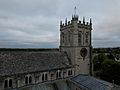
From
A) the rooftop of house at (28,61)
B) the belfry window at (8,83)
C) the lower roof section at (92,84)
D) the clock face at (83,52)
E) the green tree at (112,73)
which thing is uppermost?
the clock face at (83,52)

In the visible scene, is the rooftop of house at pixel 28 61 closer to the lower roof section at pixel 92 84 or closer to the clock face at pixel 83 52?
the clock face at pixel 83 52

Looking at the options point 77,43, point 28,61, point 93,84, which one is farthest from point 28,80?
point 77,43

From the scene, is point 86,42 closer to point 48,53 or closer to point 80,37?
point 80,37

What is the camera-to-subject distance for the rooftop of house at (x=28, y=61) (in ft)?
93.5

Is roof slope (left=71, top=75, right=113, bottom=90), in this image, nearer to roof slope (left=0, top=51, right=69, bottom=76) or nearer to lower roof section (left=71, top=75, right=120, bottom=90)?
lower roof section (left=71, top=75, right=120, bottom=90)

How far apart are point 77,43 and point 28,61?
13.4 meters

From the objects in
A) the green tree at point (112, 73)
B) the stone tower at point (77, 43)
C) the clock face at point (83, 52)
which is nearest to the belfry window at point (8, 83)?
the stone tower at point (77, 43)

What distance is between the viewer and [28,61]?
3198cm

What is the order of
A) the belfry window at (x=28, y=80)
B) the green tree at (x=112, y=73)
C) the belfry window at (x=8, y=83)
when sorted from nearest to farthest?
the belfry window at (x=8, y=83)
the belfry window at (x=28, y=80)
the green tree at (x=112, y=73)

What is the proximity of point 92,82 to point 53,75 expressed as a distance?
8717mm

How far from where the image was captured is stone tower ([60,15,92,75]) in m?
38.7

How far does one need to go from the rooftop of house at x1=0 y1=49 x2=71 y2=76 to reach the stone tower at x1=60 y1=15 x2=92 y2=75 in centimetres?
231

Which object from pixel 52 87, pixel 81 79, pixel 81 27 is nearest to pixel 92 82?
pixel 81 79

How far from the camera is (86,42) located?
41.0 metres
